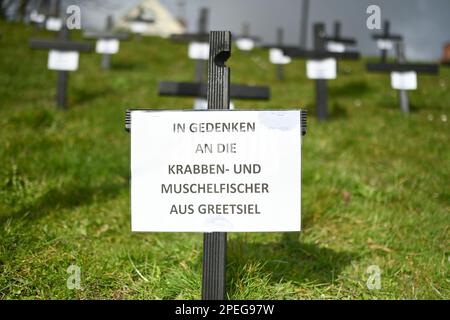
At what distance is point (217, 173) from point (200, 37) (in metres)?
8.04

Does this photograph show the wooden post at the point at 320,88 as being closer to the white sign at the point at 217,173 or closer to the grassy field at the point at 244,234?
the grassy field at the point at 244,234

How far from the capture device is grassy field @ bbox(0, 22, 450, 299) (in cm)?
272

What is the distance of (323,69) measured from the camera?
295 inches

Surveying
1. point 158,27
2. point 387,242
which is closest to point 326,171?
point 387,242

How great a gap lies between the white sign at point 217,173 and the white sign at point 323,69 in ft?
18.6

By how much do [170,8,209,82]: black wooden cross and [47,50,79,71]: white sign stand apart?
8.65ft

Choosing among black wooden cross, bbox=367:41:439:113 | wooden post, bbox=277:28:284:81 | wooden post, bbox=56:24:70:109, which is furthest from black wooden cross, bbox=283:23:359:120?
wooden post, bbox=277:28:284:81

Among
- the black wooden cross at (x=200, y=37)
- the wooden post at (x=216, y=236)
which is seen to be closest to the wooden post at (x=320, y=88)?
the black wooden cross at (x=200, y=37)

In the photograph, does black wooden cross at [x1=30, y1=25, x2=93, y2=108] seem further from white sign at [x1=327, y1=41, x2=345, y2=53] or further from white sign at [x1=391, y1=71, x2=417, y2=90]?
white sign at [x1=327, y1=41, x2=345, y2=53]

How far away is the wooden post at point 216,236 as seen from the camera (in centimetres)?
225

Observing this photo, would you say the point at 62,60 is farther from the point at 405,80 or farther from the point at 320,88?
the point at 405,80
